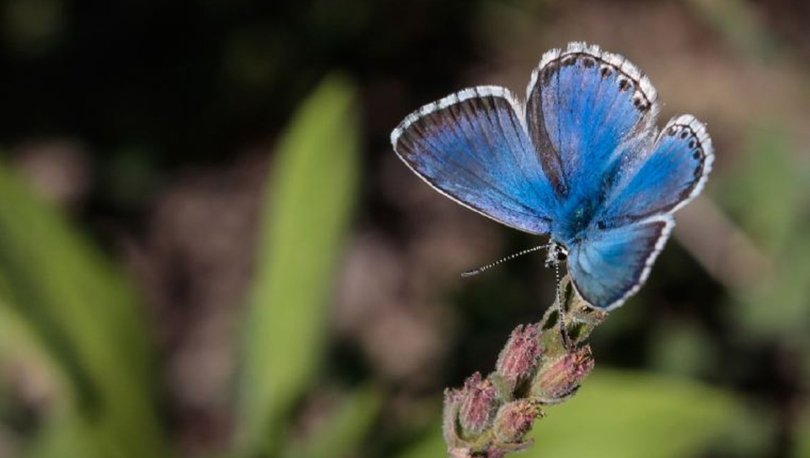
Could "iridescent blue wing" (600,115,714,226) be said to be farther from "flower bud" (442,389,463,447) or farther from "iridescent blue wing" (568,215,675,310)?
"flower bud" (442,389,463,447)

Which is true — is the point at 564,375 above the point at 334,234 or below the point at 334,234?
below

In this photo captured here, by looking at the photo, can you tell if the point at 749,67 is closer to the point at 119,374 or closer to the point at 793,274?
the point at 793,274

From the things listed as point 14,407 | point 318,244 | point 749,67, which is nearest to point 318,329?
point 318,244

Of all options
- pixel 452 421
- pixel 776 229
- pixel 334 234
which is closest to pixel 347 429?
pixel 334 234

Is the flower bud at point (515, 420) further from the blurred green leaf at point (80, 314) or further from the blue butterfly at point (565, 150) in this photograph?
the blurred green leaf at point (80, 314)

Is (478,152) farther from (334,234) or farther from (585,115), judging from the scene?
(334,234)
